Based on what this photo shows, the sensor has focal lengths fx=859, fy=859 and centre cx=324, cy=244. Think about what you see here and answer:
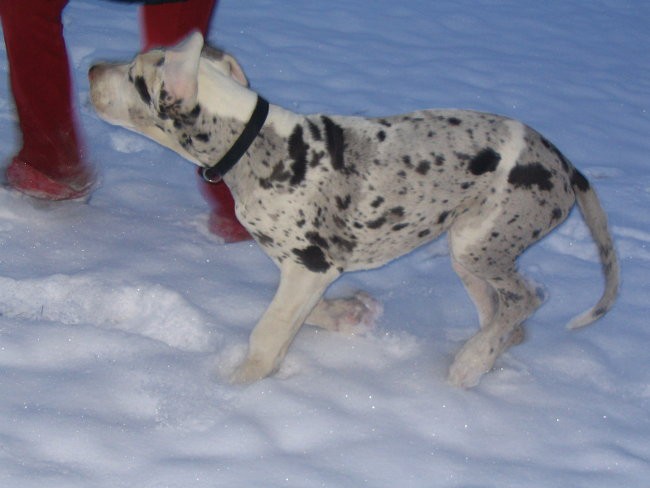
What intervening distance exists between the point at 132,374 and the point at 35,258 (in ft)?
2.80

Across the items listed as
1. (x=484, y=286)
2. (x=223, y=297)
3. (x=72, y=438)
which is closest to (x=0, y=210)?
(x=223, y=297)

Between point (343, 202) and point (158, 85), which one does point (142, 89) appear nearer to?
point (158, 85)

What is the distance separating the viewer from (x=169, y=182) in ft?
13.8

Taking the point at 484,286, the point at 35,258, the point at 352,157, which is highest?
the point at 352,157

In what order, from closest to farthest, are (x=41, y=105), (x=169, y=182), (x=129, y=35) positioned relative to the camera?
(x=41, y=105) < (x=169, y=182) < (x=129, y=35)

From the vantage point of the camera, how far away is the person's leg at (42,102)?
338 cm

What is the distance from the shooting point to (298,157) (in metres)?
2.75

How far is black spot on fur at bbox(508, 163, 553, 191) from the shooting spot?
280cm

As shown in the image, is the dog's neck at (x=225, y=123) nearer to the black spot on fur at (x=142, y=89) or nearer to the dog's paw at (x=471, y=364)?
the black spot on fur at (x=142, y=89)

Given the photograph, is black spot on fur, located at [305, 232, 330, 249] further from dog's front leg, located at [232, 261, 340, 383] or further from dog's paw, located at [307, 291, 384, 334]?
dog's paw, located at [307, 291, 384, 334]

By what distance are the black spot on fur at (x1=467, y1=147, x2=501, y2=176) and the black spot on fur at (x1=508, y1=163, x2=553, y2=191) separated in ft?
0.22

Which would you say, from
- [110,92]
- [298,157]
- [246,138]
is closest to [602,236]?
[298,157]

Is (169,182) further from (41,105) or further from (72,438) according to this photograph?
(72,438)

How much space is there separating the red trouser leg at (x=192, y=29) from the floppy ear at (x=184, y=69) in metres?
1.15
